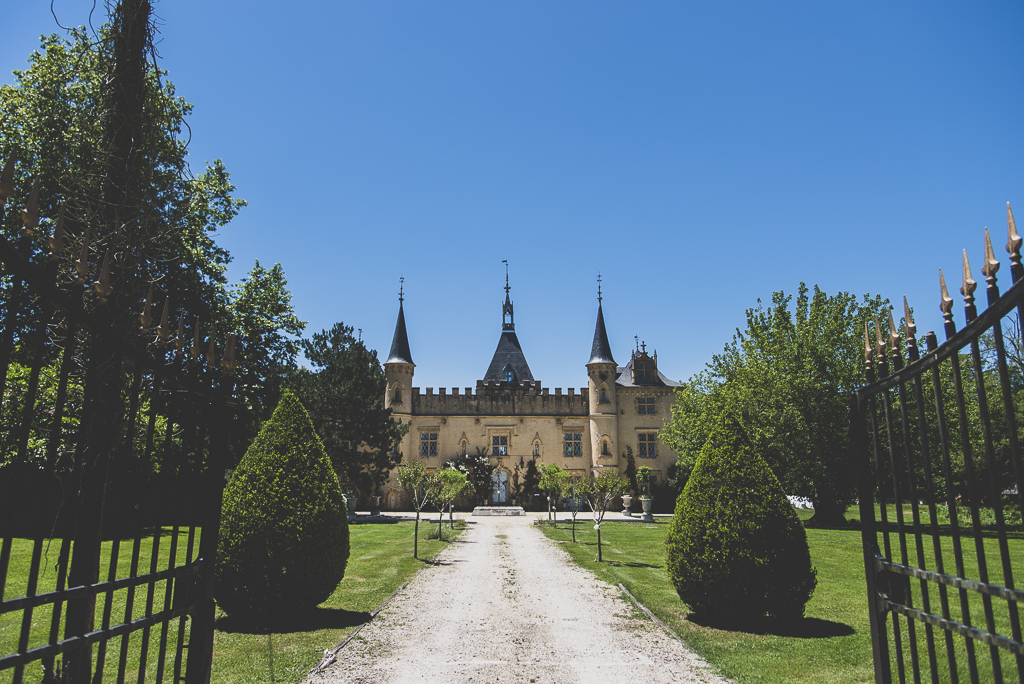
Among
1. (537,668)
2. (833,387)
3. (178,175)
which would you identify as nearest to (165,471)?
(178,175)

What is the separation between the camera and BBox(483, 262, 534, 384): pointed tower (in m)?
43.0

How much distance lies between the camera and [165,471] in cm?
331

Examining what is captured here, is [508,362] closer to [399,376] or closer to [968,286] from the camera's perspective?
[399,376]

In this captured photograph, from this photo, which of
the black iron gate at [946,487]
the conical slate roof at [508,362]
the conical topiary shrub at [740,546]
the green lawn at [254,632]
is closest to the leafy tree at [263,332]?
the green lawn at [254,632]

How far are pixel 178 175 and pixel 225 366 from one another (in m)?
3.81

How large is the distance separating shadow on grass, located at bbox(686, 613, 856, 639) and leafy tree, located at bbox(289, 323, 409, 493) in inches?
883

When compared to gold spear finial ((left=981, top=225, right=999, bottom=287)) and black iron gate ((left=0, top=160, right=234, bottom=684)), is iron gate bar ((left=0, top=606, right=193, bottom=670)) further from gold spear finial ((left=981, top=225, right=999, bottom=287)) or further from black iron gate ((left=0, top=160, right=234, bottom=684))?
gold spear finial ((left=981, top=225, right=999, bottom=287))

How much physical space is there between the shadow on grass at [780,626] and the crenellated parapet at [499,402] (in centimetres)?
3036

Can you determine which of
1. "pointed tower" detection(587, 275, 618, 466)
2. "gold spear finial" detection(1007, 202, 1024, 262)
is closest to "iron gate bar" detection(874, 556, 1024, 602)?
"gold spear finial" detection(1007, 202, 1024, 262)

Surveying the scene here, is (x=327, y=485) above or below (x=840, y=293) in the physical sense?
below

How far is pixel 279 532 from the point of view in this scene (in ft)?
26.7

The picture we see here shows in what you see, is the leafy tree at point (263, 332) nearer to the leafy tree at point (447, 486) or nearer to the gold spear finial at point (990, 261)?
the leafy tree at point (447, 486)

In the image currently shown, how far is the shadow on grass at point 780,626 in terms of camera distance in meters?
8.06

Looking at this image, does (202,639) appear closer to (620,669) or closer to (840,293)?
(620,669)
